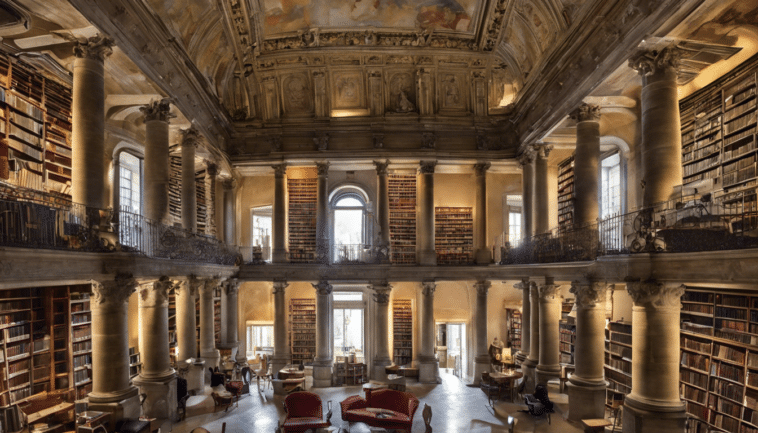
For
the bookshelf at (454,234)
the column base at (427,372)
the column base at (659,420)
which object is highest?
the bookshelf at (454,234)

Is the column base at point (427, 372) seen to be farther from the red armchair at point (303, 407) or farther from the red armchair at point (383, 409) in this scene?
the red armchair at point (303, 407)

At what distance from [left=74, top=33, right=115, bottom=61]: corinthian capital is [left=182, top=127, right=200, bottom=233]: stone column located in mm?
3924

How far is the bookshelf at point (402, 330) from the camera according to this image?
15.4m

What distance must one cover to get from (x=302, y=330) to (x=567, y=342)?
835 centimetres

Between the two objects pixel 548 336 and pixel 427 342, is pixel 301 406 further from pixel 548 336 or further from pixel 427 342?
pixel 548 336

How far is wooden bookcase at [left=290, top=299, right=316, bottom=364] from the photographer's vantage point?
1538 cm

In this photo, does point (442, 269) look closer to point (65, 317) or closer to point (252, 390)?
point (252, 390)

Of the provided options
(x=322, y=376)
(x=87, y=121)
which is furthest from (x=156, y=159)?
(x=322, y=376)

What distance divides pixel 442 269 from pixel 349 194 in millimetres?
4511

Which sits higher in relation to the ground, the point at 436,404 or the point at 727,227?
the point at 727,227

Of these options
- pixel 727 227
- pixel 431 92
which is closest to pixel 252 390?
pixel 431 92

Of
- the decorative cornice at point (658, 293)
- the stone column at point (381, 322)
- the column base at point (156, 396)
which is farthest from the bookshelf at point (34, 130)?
the decorative cornice at point (658, 293)

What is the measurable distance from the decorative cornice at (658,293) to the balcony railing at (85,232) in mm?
7488

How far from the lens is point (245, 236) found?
16.2 m
